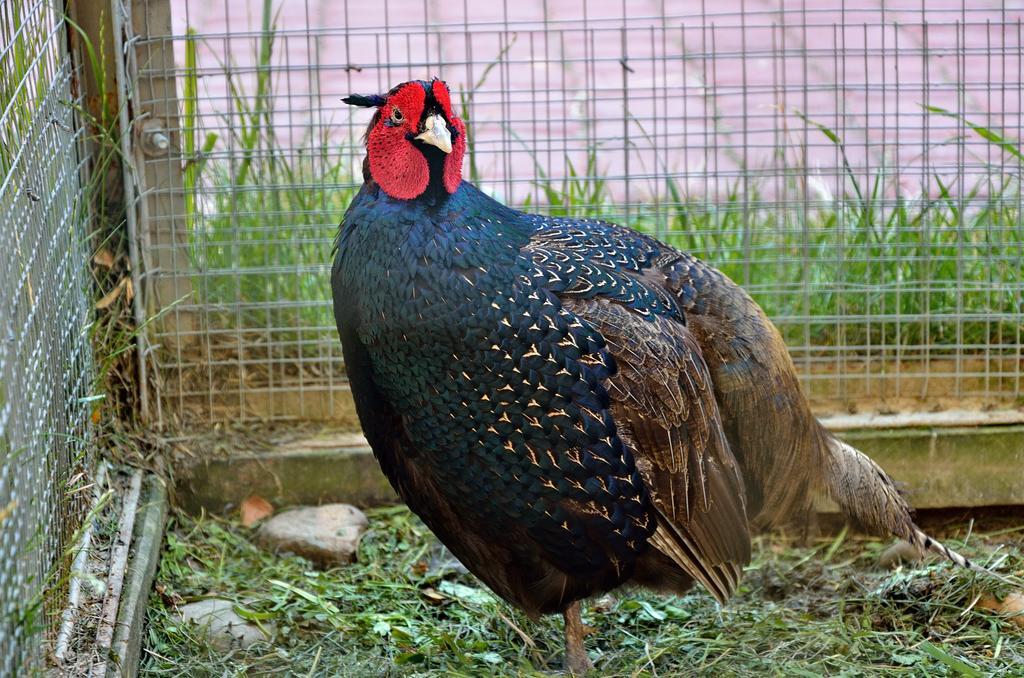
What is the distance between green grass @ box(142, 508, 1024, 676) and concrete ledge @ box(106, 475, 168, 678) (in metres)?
0.10

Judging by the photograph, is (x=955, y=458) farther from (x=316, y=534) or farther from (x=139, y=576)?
(x=139, y=576)

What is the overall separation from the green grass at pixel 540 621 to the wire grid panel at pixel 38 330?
0.72m

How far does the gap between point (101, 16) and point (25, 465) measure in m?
2.14

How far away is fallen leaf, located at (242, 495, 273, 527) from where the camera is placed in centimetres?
435

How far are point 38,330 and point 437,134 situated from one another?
1056 mm

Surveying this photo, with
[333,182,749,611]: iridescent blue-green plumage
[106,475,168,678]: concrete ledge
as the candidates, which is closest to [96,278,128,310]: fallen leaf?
[106,475,168,678]: concrete ledge

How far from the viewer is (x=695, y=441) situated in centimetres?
327

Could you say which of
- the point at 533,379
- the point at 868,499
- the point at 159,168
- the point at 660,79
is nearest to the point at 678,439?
the point at 533,379

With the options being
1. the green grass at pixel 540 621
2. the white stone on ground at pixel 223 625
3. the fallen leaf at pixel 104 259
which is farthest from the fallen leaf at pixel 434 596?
the fallen leaf at pixel 104 259

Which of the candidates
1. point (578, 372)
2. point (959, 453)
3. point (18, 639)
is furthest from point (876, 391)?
point (18, 639)

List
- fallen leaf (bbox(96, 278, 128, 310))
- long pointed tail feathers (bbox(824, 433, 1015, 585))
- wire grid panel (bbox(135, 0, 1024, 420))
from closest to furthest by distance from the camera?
long pointed tail feathers (bbox(824, 433, 1015, 585))
fallen leaf (bbox(96, 278, 128, 310))
wire grid panel (bbox(135, 0, 1024, 420))

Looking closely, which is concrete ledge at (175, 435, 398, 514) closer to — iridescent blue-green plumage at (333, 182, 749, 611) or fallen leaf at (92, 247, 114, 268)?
fallen leaf at (92, 247, 114, 268)

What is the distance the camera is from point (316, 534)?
4.15 metres

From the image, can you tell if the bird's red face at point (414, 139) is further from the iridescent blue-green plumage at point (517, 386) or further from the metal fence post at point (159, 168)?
the metal fence post at point (159, 168)
